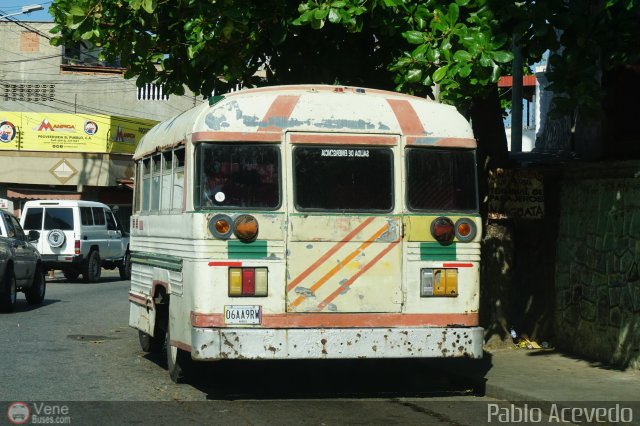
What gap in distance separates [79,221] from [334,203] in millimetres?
21013

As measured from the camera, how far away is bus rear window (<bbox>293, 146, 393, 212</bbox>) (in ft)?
31.4

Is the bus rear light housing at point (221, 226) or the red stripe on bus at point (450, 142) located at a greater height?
the red stripe on bus at point (450, 142)

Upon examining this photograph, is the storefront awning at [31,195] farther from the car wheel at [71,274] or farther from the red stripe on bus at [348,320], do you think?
the red stripe on bus at [348,320]

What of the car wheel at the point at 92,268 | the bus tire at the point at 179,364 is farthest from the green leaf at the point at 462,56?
the car wheel at the point at 92,268

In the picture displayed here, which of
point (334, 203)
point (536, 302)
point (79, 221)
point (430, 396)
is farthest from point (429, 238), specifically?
point (79, 221)

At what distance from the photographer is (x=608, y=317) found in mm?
11891

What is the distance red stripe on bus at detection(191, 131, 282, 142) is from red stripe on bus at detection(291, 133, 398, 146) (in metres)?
0.19

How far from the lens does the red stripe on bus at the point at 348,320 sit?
923 cm

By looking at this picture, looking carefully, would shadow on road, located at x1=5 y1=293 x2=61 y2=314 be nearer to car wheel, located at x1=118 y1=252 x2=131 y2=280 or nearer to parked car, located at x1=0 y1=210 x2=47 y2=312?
parked car, located at x1=0 y1=210 x2=47 y2=312

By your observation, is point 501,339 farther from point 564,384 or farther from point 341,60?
point 341,60

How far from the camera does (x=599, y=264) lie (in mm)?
12180

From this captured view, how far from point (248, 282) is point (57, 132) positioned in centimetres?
4279

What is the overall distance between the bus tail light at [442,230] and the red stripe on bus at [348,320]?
669 millimetres

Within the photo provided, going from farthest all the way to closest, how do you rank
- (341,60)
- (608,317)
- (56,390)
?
(341,60), (608,317), (56,390)
